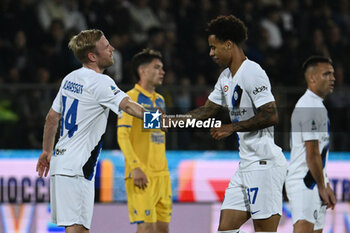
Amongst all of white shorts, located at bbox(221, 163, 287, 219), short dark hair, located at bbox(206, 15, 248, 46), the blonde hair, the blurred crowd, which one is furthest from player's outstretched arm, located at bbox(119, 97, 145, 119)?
the blurred crowd

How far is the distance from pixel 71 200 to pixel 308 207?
2.20m

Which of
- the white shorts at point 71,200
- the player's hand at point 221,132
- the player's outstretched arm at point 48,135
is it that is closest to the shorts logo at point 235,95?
the player's hand at point 221,132

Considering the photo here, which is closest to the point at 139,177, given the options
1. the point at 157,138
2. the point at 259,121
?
the point at 157,138

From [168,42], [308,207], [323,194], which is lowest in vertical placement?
[308,207]

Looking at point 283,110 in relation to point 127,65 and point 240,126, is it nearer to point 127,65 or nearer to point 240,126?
point 127,65

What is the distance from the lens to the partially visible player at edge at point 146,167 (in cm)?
709

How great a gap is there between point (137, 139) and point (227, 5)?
19.0ft

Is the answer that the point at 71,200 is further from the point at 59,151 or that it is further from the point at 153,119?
Answer: the point at 153,119

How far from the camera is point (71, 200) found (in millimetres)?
5559

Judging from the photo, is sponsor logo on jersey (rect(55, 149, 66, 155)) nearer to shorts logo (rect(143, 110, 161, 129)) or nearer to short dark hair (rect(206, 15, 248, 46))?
shorts logo (rect(143, 110, 161, 129))

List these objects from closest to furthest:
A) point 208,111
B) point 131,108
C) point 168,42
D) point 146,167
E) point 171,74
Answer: point 131,108 < point 208,111 < point 146,167 < point 171,74 < point 168,42

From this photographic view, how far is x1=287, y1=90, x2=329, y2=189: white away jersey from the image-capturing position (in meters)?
6.57

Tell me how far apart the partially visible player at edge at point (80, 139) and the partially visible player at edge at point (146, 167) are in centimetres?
140

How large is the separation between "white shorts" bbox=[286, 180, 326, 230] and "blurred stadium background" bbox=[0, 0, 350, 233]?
1.81m
